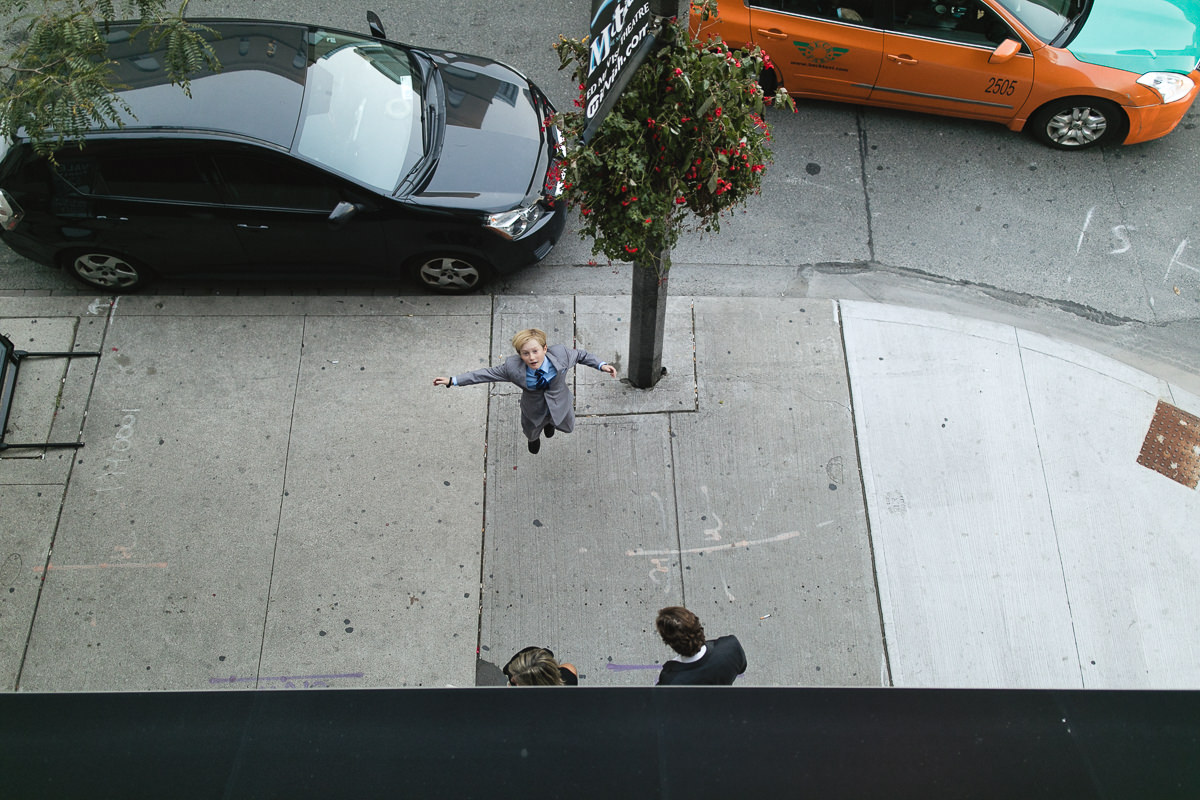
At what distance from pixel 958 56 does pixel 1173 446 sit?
11.8 feet

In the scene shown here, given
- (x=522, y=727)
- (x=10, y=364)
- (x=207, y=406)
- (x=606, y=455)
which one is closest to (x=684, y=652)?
(x=522, y=727)

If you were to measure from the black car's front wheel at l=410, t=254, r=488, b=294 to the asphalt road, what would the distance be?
32 cm

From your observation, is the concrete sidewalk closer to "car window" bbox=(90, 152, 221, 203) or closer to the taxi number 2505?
"car window" bbox=(90, 152, 221, 203)

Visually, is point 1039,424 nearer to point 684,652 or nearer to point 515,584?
point 684,652

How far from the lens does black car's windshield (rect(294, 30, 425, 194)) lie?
20.2 ft

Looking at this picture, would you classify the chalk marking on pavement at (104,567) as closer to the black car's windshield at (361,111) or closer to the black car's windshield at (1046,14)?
the black car's windshield at (361,111)

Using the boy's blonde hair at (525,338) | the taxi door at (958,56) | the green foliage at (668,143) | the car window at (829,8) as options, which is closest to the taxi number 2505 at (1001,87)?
the taxi door at (958,56)

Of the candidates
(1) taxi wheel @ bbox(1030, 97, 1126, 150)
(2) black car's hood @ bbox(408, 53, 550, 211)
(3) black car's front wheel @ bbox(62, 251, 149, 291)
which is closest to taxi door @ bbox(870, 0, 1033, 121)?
(1) taxi wheel @ bbox(1030, 97, 1126, 150)

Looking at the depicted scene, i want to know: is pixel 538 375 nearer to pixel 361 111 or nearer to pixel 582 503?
pixel 582 503

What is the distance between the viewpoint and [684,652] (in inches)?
168

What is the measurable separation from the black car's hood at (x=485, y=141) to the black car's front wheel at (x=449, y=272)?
48 centimetres

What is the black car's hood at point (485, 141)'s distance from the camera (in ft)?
20.7

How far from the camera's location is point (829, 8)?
7320mm

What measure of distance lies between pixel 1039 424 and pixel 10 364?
24.9 feet
